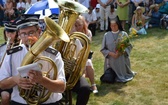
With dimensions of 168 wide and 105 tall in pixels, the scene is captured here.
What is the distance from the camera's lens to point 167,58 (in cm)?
697

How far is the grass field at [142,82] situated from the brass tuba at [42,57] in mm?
2051

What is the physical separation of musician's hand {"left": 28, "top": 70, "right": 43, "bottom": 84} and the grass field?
2.39 meters

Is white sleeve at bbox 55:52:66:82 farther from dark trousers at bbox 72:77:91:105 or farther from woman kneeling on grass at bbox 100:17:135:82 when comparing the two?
woman kneeling on grass at bbox 100:17:135:82

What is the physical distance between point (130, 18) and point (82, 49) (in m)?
7.28

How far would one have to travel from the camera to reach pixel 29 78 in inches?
102

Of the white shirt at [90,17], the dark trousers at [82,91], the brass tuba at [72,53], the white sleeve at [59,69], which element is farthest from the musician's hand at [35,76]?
the white shirt at [90,17]

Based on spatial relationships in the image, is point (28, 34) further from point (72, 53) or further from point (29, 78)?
point (72, 53)

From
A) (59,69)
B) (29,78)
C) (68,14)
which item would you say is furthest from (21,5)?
(29,78)

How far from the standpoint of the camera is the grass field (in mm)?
4918

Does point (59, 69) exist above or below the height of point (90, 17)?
above

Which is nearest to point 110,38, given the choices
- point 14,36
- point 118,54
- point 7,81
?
point 118,54

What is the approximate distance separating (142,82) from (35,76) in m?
3.43

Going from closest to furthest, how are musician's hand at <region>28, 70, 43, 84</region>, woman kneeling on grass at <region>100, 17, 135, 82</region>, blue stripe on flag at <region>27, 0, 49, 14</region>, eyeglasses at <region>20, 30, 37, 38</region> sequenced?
musician's hand at <region>28, 70, 43, 84</region>, eyeglasses at <region>20, 30, 37, 38</region>, woman kneeling on grass at <region>100, 17, 135, 82</region>, blue stripe on flag at <region>27, 0, 49, 14</region>

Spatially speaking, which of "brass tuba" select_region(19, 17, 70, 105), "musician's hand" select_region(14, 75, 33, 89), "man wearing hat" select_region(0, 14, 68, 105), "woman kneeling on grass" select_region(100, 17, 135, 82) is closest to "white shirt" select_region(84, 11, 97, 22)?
"woman kneeling on grass" select_region(100, 17, 135, 82)
